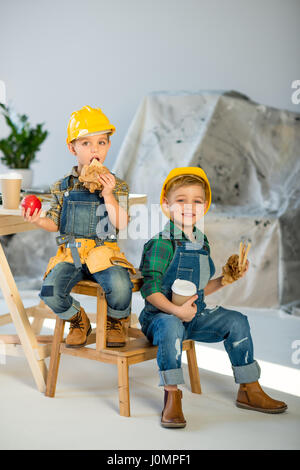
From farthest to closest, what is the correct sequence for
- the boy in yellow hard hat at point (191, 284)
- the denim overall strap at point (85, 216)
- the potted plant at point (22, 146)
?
the potted plant at point (22, 146) → the denim overall strap at point (85, 216) → the boy in yellow hard hat at point (191, 284)

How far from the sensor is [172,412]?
1909mm

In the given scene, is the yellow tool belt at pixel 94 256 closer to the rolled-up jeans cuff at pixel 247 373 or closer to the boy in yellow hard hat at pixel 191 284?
the boy in yellow hard hat at pixel 191 284

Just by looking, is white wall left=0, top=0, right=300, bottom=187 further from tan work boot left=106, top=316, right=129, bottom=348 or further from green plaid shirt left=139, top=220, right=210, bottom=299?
tan work boot left=106, top=316, right=129, bottom=348

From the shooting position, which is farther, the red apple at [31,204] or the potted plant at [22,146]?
the potted plant at [22,146]

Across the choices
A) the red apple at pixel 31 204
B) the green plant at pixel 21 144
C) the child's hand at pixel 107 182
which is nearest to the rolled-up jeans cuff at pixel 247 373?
the child's hand at pixel 107 182

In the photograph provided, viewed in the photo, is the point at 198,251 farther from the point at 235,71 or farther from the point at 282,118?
the point at 235,71

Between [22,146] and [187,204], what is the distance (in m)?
2.07

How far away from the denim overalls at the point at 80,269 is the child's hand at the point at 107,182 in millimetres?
90

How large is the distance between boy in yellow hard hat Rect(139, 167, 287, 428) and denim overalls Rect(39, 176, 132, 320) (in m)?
0.09

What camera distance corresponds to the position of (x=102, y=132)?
2.14m

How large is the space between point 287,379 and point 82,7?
2879mm

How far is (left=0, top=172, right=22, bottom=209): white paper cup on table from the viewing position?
7.04 ft

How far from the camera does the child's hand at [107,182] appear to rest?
2.06 metres
